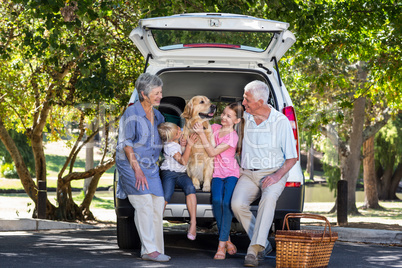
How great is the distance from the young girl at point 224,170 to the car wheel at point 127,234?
1.04 metres

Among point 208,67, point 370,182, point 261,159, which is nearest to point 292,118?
point 261,159

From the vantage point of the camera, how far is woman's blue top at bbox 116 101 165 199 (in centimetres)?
623

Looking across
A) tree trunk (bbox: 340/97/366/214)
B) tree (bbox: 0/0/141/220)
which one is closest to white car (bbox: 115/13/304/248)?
tree (bbox: 0/0/141/220)

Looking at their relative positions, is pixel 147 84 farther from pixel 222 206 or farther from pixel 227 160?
pixel 222 206

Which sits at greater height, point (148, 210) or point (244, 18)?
point (244, 18)

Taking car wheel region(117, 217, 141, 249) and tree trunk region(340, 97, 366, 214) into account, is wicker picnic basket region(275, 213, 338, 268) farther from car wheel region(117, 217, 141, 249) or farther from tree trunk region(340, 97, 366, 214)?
tree trunk region(340, 97, 366, 214)

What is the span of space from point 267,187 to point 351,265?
4.07ft

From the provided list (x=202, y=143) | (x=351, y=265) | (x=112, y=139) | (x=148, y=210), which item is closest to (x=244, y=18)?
(x=202, y=143)

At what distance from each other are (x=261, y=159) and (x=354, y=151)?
14.8 m

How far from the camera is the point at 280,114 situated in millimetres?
6395

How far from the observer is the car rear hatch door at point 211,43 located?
620 centimetres

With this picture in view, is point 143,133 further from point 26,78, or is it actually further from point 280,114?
point 26,78

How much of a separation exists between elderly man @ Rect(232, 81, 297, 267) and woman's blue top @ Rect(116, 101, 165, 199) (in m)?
0.85

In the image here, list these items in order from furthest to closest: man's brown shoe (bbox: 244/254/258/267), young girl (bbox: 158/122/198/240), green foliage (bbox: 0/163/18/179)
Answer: green foliage (bbox: 0/163/18/179)
young girl (bbox: 158/122/198/240)
man's brown shoe (bbox: 244/254/258/267)
